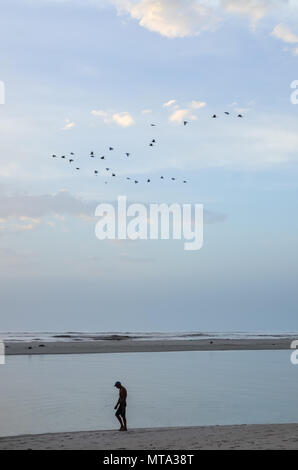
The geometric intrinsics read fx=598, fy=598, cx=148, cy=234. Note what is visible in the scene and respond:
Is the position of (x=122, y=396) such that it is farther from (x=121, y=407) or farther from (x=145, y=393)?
(x=145, y=393)

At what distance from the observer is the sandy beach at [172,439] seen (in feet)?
59.2

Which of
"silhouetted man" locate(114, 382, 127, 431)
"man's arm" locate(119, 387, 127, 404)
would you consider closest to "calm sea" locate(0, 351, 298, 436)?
"silhouetted man" locate(114, 382, 127, 431)

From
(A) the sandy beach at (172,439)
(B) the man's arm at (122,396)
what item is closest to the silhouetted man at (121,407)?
(B) the man's arm at (122,396)

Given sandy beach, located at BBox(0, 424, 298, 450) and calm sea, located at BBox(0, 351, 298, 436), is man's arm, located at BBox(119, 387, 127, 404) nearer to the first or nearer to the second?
sandy beach, located at BBox(0, 424, 298, 450)

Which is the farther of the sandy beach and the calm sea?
the calm sea

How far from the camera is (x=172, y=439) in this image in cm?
1930

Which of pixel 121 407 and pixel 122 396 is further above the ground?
pixel 122 396

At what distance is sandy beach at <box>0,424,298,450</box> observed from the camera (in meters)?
18.0

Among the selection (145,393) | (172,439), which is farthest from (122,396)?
(145,393)

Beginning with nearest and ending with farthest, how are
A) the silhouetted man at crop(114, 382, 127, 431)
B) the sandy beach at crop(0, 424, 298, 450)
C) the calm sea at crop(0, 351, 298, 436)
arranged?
1. the sandy beach at crop(0, 424, 298, 450)
2. the silhouetted man at crop(114, 382, 127, 431)
3. the calm sea at crop(0, 351, 298, 436)

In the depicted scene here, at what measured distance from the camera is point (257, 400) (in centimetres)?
2967

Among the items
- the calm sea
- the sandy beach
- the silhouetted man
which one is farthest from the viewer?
the calm sea
